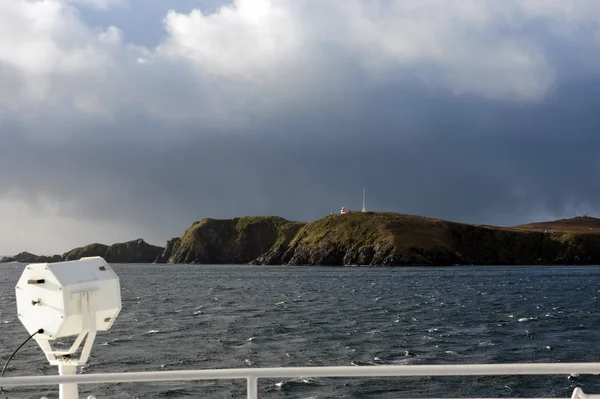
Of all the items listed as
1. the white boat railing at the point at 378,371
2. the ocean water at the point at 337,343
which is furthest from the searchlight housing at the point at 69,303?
the ocean water at the point at 337,343

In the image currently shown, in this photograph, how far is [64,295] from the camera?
7000 millimetres

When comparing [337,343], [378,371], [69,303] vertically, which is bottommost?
[337,343]

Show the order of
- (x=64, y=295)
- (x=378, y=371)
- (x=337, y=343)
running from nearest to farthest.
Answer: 1. (x=378, y=371)
2. (x=64, y=295)
3. (x=337, y=343)

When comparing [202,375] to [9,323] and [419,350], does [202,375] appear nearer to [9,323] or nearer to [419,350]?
[419,350]

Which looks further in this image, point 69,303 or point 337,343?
point 337,343

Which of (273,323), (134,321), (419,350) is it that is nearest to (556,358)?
(419,350)

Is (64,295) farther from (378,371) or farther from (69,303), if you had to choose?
(378,371)

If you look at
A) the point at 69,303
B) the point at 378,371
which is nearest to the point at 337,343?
the point at 69,303

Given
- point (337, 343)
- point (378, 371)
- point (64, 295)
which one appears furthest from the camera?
Answer: point (337, 343)

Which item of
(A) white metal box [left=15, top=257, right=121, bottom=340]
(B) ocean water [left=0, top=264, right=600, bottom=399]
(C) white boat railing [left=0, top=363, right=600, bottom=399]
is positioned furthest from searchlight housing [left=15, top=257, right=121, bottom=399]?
(B) ocean water [left=0, top=264, right=600, bottom=399]

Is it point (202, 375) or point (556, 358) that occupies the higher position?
point (202, 375)

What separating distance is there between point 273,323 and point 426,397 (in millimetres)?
26131

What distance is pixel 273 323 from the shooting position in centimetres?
5125

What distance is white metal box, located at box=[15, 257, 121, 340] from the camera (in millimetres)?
7062
